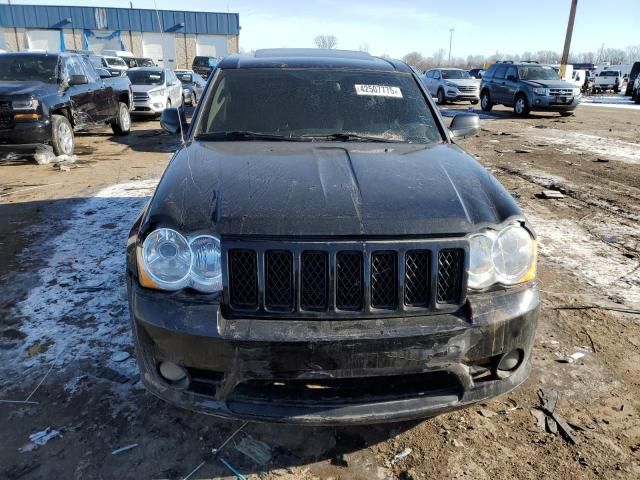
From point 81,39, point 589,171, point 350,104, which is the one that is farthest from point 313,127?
point 81,39

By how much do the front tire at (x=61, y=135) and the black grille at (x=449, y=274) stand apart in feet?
28.0

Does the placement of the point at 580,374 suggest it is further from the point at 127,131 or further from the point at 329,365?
the point at 127,131

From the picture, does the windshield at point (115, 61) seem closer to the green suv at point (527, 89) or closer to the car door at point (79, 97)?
the car door at point (79, 97)

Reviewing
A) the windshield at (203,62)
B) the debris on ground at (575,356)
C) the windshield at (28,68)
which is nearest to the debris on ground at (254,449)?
the debris on ground at (575,356)

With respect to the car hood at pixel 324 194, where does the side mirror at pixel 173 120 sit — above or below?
above

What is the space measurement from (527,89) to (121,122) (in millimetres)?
13641

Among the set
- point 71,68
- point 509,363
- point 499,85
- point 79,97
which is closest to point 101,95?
point 71,68

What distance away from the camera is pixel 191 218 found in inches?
82.6

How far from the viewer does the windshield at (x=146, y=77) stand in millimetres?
15398

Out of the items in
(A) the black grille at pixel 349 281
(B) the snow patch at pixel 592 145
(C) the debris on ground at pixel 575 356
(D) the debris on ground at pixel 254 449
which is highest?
(A) the black grille at pixel 349 281

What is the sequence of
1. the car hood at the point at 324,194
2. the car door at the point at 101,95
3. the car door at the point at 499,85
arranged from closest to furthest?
the car hood at the point at 324,194
the car door at the point at 101,95
the car door at the point at 499,85

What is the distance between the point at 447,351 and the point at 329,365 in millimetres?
482

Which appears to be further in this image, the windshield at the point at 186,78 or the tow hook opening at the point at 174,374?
the windshield at the point at 186,78

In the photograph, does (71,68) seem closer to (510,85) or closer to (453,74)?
(510,85)
